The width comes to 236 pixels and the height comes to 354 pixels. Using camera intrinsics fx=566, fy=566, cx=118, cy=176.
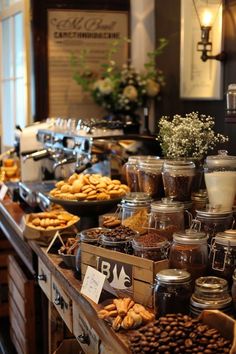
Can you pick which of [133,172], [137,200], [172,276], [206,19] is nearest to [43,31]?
[206,19]

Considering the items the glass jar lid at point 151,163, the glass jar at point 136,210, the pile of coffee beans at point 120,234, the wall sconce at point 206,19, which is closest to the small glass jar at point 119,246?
the pile of coffee beans at point 120,234

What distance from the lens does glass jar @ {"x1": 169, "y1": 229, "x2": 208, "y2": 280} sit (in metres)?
1.70

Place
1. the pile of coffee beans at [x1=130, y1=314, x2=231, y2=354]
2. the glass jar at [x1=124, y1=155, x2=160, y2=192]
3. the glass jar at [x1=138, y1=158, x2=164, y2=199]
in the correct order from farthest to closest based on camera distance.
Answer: the glass jar at [x1=124, y1=155, x2=160, y2=192] → the glass jar at [x1=138, y1=158, x2=164, y2=199] → the pile of coffee beans at [x1=130, y1=314, x2=231, y2=354]

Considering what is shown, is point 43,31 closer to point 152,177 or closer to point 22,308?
point 22,308

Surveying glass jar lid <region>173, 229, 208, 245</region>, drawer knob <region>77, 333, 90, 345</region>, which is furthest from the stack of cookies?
glass jar lid <region>173, 229, 208, 245</region>

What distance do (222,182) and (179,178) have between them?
183 mm

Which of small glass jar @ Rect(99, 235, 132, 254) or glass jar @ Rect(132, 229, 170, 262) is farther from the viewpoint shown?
small glass jar @ Rect(99, 235, 132, 254)

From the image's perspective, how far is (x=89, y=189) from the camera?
2.55 m

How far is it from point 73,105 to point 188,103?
1597 millimetres

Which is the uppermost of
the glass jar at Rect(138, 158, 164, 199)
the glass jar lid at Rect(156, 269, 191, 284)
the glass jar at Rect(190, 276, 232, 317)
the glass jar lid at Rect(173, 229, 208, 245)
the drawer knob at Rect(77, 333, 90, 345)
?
the glass jar at Rect(138, 158, 164, 199)

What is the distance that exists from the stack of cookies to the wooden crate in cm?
58

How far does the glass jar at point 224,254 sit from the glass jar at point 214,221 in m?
0.10

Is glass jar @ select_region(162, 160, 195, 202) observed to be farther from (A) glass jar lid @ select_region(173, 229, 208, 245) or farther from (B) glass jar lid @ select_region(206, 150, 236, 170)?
(A) glass jar lid @ select_region(173, 229, 208, 245)

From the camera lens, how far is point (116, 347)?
1528 mm
